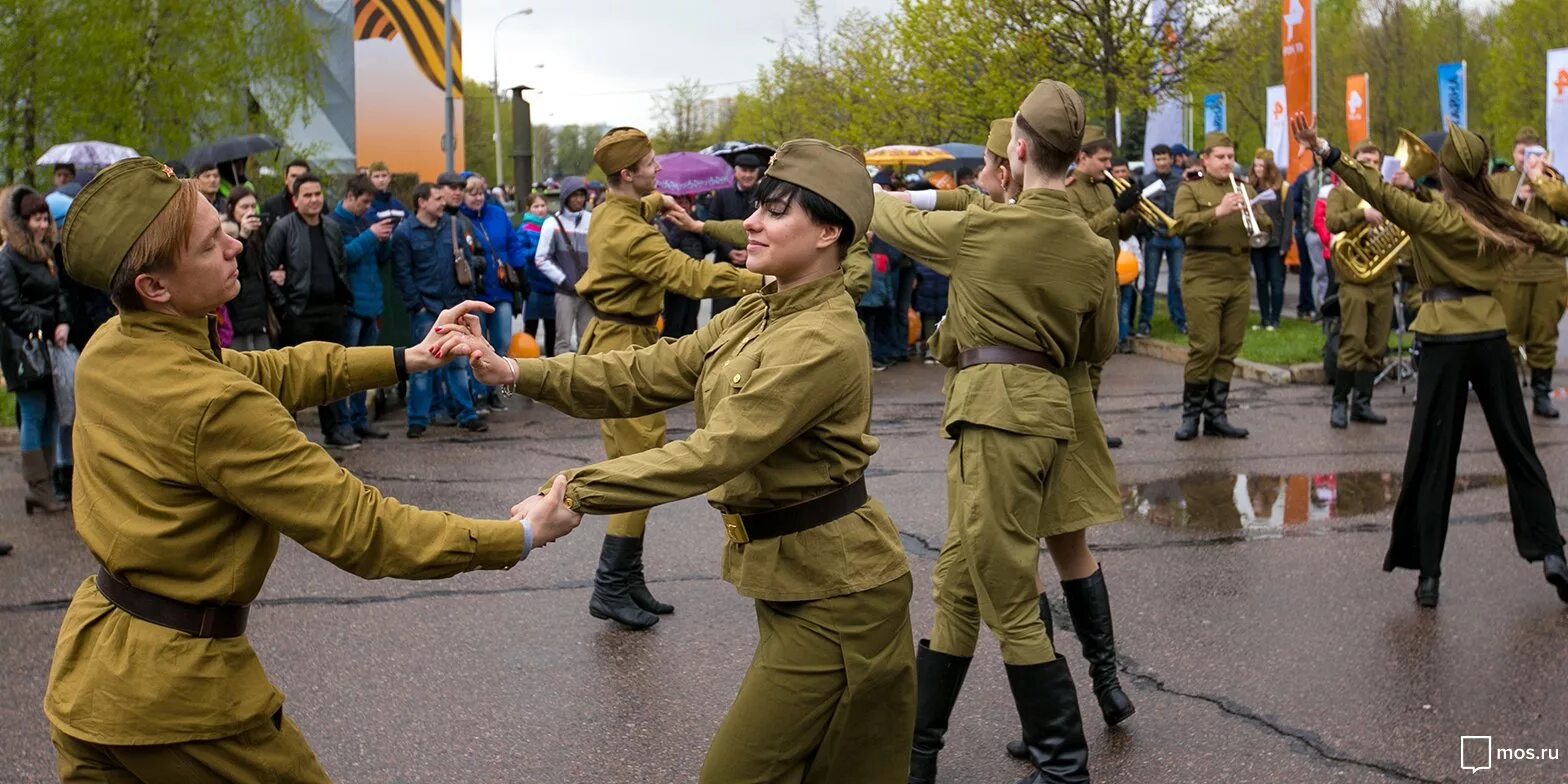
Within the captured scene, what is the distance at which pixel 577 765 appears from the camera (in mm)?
5293

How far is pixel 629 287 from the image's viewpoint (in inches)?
279

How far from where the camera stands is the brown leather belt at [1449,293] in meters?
7.14

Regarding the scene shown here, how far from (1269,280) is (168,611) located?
1735 centimetres

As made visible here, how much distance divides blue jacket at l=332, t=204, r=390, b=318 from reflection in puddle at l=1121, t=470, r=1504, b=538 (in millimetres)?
6054

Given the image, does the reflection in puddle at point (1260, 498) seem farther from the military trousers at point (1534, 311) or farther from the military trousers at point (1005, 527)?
the military trousers at point (1005, 527)

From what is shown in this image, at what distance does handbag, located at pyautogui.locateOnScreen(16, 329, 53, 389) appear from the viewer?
9484 millimetres

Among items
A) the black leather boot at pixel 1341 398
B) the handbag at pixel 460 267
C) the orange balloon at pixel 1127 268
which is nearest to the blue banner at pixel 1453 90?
the orange balloon at pixel 1127 268

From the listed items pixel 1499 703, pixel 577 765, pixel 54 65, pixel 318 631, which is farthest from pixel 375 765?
pixel 54 65

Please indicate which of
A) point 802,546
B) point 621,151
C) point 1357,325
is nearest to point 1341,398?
point 1357,325

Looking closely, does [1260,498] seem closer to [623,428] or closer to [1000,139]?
[623,428]

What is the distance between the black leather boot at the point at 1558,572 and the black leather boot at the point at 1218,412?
4.77 meters

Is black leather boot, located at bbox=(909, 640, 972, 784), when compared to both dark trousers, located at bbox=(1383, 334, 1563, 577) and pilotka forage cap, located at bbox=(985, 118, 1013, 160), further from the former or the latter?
dark trousers, located at bbox=(1383, 334, 1563, 577)

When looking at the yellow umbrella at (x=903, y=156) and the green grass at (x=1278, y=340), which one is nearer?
the green grass at (x=1278, y=340)

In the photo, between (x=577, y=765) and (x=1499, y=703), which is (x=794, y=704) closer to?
(x=577, y=765)
